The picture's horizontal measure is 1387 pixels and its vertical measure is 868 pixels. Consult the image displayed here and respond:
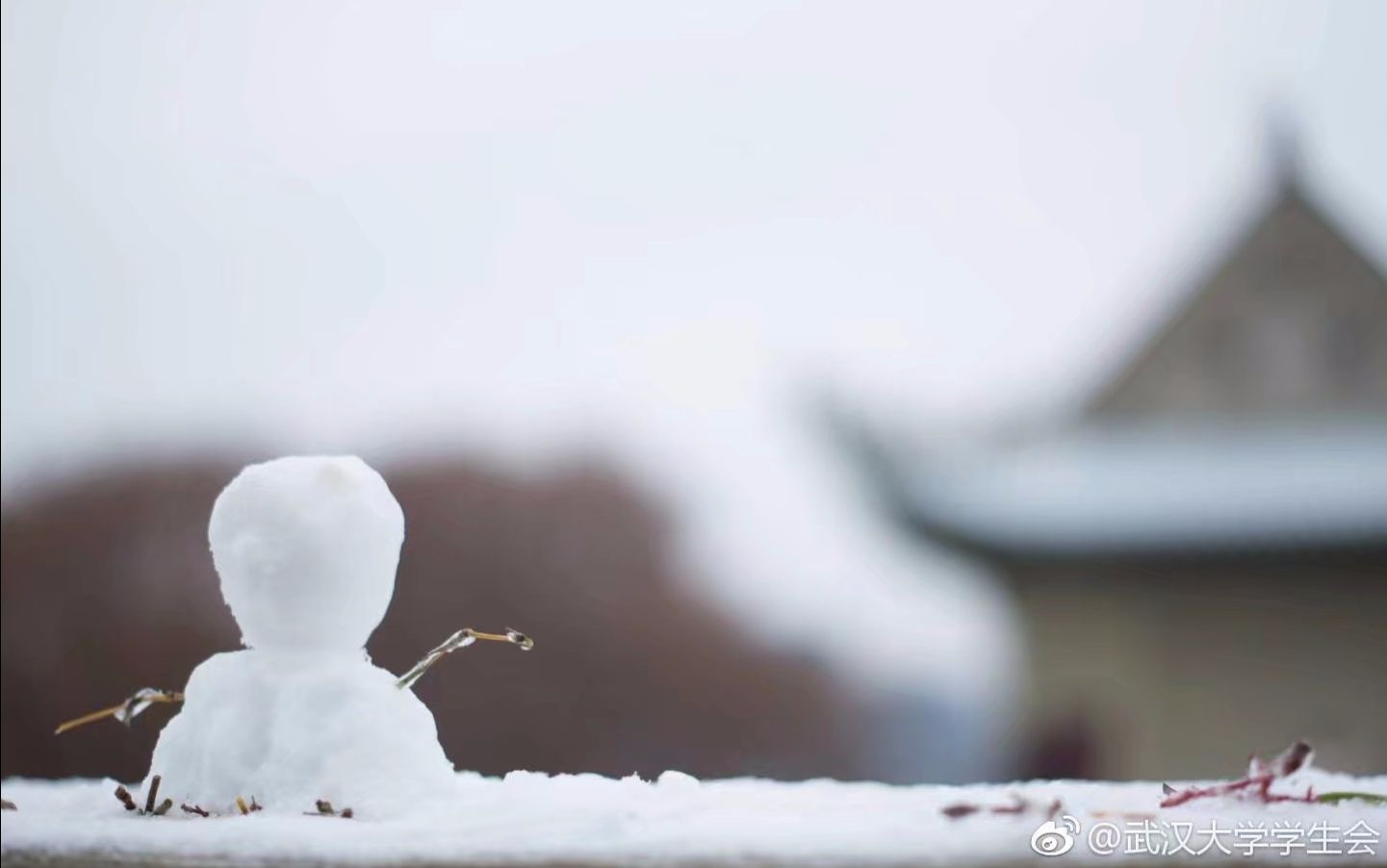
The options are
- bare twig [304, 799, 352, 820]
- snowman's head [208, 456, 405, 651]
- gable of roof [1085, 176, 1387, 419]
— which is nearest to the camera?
bare twig [304, 799, 352, 820]

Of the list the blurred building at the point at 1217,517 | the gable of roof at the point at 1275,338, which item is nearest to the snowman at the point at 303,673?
the blurred building at the point at 1217,517

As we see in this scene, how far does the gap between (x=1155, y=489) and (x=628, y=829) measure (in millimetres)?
4815

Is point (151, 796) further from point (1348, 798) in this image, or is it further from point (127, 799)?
point (1348, 798)

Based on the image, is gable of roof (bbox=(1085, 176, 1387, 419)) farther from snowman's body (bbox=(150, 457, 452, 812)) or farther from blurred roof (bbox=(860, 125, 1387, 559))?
snowman's body (bbox=(150, 457, 452, 812))

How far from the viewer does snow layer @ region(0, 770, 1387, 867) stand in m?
0.56

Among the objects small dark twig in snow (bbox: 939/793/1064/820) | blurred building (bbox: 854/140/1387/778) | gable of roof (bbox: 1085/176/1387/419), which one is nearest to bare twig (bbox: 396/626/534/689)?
small dark twig in snow (bbox: 939/793/1064/820)

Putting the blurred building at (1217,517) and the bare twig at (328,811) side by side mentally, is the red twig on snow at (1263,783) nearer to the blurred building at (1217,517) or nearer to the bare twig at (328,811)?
the bare twig at (328,811)

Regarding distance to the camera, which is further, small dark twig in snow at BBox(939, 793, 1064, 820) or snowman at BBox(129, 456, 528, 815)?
snowman at BBox(129, 456, 528, 815)

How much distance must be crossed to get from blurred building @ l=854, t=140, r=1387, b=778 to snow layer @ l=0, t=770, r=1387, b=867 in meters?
3.90

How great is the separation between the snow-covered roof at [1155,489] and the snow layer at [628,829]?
3.99 metres

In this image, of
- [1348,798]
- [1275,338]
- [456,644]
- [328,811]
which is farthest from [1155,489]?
[328,811]

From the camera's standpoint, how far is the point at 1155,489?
5086 mm

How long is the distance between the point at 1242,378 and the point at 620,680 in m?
5.70

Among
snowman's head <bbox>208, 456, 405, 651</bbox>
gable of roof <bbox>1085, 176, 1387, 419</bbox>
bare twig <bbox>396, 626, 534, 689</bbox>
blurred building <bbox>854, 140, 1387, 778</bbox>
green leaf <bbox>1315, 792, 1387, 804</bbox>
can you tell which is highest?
gable of roof <bbox>1085, 176, 1387, 419</bbox>
